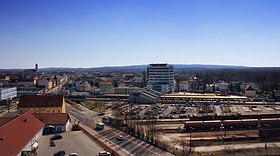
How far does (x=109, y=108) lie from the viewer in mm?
41969

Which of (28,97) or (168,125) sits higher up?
(28,97)

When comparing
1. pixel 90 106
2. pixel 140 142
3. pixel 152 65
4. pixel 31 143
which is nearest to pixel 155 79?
pixel 152 65

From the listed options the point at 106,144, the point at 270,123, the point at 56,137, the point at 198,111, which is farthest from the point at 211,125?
the point at 56,137

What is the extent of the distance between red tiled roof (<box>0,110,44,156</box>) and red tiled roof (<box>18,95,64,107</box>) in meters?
6.34

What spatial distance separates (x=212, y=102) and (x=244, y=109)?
22.3ft

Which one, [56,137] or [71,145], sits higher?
[56,137]

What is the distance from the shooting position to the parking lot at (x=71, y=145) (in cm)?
1889

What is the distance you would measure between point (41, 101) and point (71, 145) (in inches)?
443

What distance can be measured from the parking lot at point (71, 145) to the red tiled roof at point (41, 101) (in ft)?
23.8

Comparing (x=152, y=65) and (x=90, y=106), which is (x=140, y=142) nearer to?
(x=90, y=106)

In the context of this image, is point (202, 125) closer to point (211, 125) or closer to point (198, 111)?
point (211, 125)

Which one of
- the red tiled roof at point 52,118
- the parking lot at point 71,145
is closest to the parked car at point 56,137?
the parking lot at point 71,145

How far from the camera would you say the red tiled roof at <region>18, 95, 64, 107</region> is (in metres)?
30.0

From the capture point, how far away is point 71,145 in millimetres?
20406
